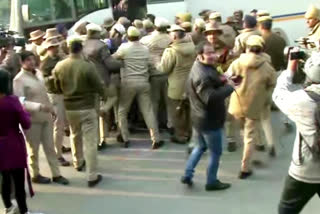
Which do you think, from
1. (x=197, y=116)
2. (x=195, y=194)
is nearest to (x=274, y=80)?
(x=197, y=116)

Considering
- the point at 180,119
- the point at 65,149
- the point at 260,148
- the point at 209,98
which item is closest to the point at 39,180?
the point at 65,149

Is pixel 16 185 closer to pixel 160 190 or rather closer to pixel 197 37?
pixel 160 190

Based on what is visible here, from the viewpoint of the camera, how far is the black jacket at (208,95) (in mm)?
6559

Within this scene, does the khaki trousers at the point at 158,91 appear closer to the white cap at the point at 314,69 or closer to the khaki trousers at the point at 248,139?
the khaki trousers at the point at 248,139

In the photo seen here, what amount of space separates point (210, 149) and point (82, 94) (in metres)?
1.80

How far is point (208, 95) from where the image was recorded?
6.55 metres

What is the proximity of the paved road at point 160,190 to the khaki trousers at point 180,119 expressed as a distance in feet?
1.55

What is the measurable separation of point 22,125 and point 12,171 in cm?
52

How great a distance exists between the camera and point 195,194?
272 inches

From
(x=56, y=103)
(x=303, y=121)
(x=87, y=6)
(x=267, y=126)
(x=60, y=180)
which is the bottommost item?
(x=60, y=180)

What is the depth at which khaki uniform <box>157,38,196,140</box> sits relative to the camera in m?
8.42

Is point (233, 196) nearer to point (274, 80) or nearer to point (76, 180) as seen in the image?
point (274, 80)

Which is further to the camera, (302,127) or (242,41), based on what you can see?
(242,41)

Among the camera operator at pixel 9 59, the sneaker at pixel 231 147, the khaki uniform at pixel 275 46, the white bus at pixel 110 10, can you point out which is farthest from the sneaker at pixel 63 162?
the white bus at pixel 110 10
